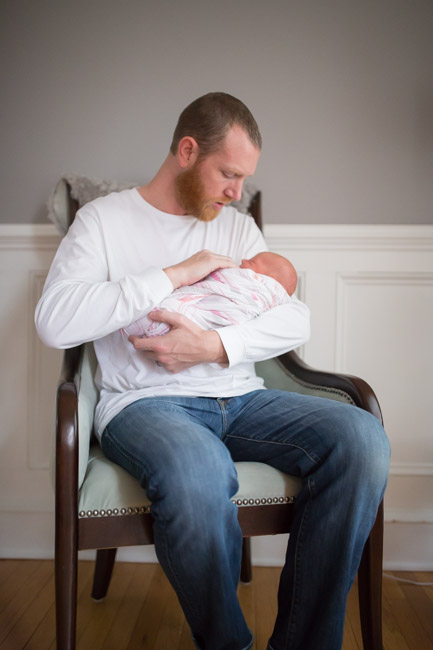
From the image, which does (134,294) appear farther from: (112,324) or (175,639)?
(175,639)

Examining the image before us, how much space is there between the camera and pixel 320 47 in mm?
1934

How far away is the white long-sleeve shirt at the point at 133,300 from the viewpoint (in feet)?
4.07

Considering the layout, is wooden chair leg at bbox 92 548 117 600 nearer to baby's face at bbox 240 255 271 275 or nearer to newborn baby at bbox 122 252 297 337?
newborn baby at bbox 122 252 297 337

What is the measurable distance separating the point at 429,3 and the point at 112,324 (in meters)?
1.60

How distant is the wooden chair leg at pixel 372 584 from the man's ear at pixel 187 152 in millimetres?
986

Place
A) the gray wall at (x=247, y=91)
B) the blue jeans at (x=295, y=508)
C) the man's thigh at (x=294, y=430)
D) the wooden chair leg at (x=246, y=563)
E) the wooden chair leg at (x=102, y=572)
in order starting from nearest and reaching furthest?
the blue jeans at (x=295, y=508)
the man's thigh at (x=294, y=430)
the wooden chair leg at (x=102, y=572)
the wooden chair leg at (x=246, y=563)
the gray wall at (x=247, y=91)

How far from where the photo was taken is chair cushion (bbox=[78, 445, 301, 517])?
3.62 ft

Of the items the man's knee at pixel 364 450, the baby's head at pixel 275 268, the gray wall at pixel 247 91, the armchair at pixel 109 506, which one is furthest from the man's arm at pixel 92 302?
the gray wall at pixel 247 91

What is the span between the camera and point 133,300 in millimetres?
1237

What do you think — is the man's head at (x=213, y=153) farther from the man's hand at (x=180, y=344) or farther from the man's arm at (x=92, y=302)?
the man's hand at (x=180, y=344)

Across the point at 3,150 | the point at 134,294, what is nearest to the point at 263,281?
the point at 134,294

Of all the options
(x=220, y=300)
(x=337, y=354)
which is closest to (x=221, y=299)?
(x=220, y=300)

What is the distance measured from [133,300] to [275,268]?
42cm

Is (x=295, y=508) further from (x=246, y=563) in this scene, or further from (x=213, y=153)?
(x=213, y=153)
